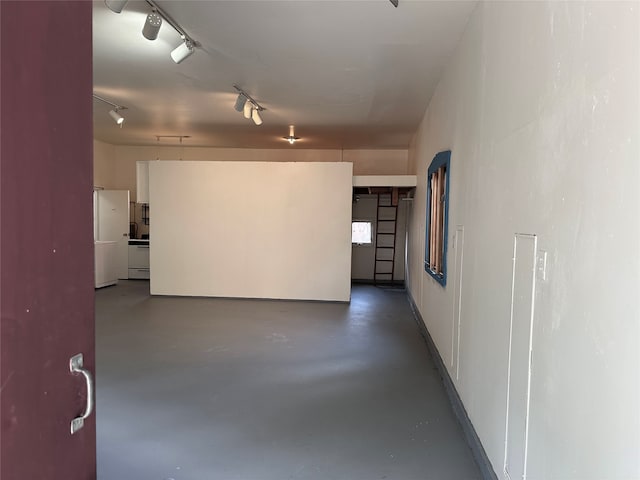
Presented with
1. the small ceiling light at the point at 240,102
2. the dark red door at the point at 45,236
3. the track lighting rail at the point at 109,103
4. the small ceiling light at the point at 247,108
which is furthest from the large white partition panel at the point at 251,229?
the dark red door at the point at 45,236

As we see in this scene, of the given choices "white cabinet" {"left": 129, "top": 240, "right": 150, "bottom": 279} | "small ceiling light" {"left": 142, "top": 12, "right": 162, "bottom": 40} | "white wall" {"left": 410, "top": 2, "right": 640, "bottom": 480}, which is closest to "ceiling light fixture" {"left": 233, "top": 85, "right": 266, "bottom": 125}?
"small ceiling light" {"left": 142, "top": 12, "right": 162, "bottom": 40}

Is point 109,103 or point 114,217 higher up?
point 109,103

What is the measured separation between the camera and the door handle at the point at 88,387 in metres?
0.96

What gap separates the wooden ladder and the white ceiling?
242cm

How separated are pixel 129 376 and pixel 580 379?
3.72m

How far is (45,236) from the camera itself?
85 centimetres

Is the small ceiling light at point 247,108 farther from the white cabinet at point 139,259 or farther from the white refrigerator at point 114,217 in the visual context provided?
the white cabinet at point 139,259

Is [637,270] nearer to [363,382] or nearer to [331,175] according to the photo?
[363,382]

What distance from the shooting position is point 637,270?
1.04 m

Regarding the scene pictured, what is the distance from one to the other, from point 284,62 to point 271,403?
11.3ft

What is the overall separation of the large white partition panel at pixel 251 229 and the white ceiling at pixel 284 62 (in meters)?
0.94

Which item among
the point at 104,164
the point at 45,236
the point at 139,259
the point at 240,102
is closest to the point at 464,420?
the point at 45,236

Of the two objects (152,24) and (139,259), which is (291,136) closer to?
(139,259)

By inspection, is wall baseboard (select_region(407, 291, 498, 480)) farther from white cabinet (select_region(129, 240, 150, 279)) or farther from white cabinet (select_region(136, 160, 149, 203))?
white cabinet (select_region(129, 240, 150, 279))
